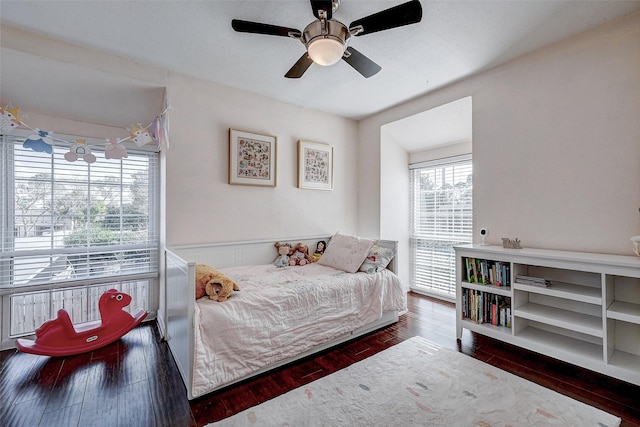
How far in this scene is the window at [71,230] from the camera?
96.7 inches

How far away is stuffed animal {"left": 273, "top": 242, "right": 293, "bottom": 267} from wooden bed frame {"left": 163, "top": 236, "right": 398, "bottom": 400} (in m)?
0.07

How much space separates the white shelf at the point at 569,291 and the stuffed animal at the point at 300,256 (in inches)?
77.5

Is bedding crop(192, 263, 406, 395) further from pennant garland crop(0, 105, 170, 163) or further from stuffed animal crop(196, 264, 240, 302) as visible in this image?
pennant garland crop(0, 105, 170, 163)

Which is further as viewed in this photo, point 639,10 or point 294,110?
point 294,110

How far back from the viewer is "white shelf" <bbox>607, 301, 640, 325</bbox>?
1.69 meters

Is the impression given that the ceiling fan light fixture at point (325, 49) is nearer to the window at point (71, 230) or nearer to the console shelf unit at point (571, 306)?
the console shelf unit at point (571, 306)

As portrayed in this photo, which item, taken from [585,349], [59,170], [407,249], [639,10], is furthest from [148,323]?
[639,10]

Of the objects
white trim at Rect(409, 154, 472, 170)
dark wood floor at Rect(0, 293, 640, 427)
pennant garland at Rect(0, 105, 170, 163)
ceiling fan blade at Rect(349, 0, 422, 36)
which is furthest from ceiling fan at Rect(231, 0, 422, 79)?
white trim at Rect(409, 154, 472, 170)

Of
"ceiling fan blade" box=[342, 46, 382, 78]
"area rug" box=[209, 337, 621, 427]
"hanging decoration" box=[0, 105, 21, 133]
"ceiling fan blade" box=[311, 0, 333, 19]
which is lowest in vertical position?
"area rug" box=[209, 337, 621, 427]

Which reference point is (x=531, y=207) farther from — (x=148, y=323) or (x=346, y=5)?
(x=148, y=323)

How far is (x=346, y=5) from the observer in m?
1.80

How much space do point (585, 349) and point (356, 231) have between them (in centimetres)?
255

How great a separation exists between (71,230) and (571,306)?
444 cm

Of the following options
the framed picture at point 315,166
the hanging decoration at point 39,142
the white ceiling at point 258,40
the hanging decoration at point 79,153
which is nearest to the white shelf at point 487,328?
the framed picture at point 315,166
